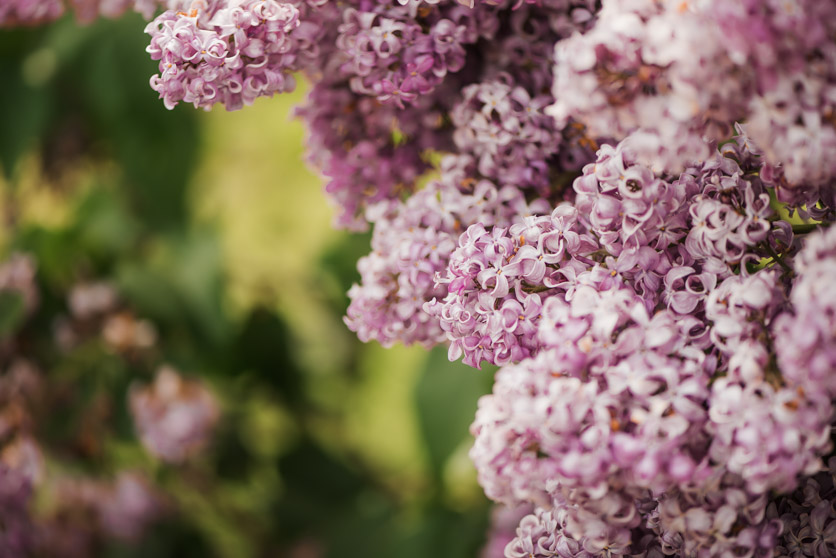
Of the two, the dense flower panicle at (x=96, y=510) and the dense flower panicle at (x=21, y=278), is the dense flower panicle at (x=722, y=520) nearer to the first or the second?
the dense flower panicle at (x=21, y=278)

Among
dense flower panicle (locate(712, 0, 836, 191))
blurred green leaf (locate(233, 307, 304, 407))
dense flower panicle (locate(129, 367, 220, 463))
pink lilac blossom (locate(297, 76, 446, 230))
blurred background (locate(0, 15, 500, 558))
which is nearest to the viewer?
dense flower panicle (locate(712, 0, 836, 191))

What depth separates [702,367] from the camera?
384 mm

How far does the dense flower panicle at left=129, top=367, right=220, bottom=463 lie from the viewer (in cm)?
109

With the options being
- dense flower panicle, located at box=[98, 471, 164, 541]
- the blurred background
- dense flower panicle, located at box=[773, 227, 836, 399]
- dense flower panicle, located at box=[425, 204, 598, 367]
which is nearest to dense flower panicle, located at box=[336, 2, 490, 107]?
dense flower panicle, located at box=[425, 204, 598, 367]

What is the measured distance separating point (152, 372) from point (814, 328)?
921 mm

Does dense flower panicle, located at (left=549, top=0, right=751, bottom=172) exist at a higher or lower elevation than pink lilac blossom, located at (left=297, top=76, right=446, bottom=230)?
higher

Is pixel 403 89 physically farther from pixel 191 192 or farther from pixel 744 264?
pixel 191 192

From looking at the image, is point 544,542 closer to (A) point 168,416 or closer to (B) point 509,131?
(B) point 509,131

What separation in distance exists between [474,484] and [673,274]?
676 millimetres

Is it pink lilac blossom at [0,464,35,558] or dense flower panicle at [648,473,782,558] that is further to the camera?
pink lilac blossom at [0,464,35,558]

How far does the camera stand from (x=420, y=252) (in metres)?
0.51

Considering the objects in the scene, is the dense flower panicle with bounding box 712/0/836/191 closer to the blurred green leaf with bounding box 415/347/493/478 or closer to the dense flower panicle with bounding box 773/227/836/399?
the dense flower panicle with bounding box 773/227/836/399

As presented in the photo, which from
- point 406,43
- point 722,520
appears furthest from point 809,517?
point 406,43

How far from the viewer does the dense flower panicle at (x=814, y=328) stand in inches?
13.2
